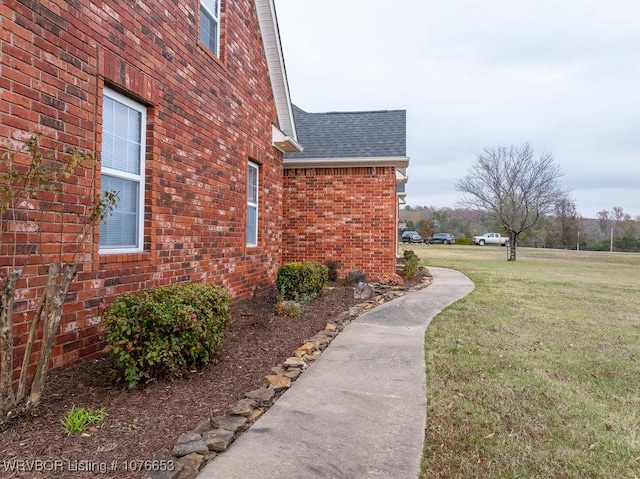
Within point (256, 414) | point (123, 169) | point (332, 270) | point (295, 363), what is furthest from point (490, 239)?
point (256, 414)

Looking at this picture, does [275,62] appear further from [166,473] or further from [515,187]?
[515,187]

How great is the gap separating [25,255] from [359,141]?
1010 cm

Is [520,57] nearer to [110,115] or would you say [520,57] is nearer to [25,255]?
[110,115]

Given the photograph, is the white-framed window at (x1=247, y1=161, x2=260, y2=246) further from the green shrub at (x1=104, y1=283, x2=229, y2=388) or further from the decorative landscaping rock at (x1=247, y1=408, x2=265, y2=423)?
the decorative landscaping rock at (x1=247, y1=408, x2=265, y2=423)

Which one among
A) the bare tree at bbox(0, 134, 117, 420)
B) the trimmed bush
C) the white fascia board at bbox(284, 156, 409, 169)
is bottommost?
the trimmed bush

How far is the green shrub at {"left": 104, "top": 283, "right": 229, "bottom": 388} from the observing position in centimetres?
331

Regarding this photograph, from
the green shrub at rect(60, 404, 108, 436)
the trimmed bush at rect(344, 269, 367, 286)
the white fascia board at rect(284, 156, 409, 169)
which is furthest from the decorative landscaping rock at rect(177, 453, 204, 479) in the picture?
the white fascia board at rect(284, 156, 409, 169)

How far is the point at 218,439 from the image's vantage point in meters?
2.64

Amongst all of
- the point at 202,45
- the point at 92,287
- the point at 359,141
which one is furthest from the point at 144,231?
the point at 359,141

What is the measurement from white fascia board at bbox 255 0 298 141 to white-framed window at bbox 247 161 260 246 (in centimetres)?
165

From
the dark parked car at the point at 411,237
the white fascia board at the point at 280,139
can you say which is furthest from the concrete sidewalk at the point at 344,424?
the dark parked car at the point at 411,237

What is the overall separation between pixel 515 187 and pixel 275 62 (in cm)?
2625

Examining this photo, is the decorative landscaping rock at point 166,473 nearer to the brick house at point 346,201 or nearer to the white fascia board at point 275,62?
the white fascia board at point 275,62

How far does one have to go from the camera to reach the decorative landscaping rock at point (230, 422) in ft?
9.30
